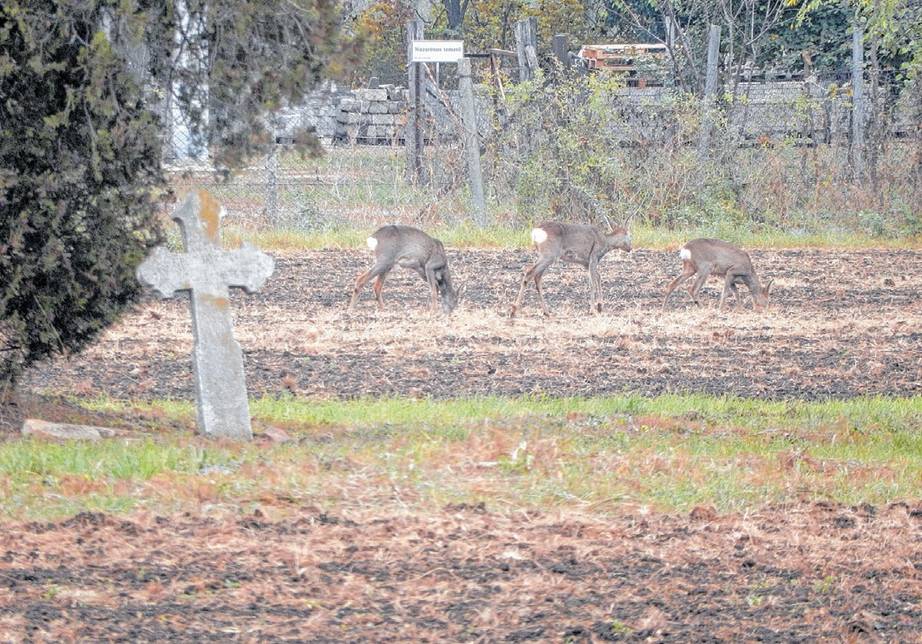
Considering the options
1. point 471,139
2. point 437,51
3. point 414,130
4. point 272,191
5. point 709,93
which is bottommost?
point 272,191

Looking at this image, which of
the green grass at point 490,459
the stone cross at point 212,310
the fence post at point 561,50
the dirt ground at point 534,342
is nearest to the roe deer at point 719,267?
the dirt ground at point 534,342

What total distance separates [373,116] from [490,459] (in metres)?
17.3

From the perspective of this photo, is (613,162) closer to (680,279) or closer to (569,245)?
(569,245)

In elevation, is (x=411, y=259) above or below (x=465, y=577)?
above

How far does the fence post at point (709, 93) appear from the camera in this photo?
75.4 ft

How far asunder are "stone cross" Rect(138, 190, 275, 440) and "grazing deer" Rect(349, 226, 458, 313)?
7264 mm

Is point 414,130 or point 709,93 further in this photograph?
point 709,93

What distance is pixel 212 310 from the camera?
858 centimetres

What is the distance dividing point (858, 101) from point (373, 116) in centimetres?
813

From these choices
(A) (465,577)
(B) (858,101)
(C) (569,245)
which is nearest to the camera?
(A) (465,577)

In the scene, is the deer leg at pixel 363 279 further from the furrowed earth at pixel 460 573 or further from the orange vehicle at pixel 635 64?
the orange vehicle at pixel 635 64

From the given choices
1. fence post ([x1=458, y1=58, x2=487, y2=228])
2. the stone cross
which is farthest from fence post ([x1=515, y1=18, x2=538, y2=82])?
the stone cross

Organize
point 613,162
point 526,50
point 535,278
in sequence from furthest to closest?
point 526,50, point 613,162, point 535,278

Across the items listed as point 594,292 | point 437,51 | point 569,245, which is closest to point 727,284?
point 594,292
